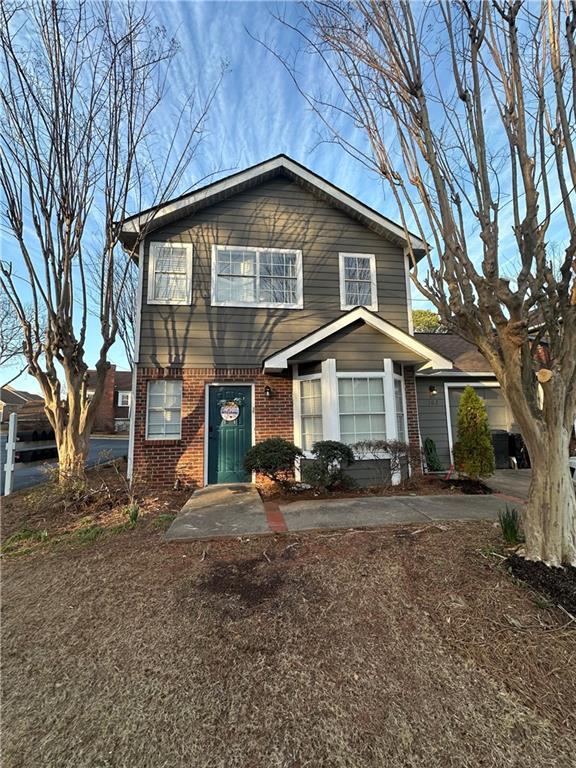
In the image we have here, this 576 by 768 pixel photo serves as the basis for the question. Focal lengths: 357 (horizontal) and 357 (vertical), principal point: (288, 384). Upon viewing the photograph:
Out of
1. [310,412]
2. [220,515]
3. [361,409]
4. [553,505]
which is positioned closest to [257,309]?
[310,412]

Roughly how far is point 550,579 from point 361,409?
15.6ft

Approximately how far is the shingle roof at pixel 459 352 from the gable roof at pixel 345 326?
201 centimetres

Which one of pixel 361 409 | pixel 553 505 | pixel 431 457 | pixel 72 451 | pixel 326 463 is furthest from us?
pixel 431 457

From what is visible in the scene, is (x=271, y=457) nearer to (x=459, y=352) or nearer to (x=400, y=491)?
(x=400, y=491)

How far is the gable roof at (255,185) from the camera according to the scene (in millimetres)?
7941

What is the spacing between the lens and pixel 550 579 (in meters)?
3.02

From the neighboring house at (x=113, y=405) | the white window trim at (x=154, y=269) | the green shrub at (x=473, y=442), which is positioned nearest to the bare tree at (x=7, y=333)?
the neighboring house at (x=113, y=405)

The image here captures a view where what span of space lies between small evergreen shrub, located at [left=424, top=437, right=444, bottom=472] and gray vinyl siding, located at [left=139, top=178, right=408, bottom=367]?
311 cm

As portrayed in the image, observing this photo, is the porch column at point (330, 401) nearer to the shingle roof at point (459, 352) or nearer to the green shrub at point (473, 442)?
the green shrub at point (473, 442)

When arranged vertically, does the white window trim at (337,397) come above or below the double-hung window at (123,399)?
below

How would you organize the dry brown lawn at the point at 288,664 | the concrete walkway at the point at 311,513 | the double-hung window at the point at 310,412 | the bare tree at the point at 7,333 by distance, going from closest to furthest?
the dry brown lawn at the point at 288,664, the concrete walkway at the point at 311,513, the double-hung window at the point at 310,412, the bare tree at the point at 7,333

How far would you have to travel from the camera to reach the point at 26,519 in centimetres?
561

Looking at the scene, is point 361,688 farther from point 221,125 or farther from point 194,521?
point 221,125

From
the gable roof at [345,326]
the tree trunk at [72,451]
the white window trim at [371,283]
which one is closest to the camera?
the tree trunk at [72,451]
